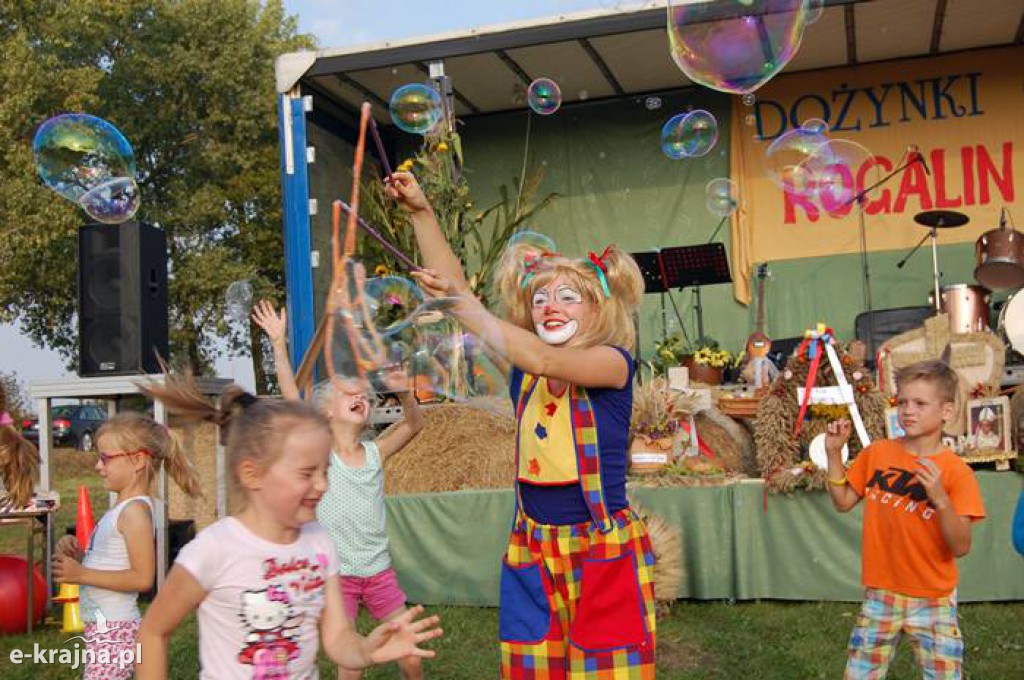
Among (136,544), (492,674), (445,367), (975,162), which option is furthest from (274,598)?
(975,162)

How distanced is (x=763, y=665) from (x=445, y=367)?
2.46 m

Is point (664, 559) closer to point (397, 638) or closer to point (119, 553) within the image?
point (119, 553)

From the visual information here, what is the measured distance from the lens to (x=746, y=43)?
19.0ft

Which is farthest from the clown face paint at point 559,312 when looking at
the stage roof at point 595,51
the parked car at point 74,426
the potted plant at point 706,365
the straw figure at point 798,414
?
the parked car at point 74,426

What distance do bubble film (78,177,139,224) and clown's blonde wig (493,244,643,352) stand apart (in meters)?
4.20

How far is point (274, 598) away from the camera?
2385 mm

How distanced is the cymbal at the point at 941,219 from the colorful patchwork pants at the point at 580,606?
26.4 ft

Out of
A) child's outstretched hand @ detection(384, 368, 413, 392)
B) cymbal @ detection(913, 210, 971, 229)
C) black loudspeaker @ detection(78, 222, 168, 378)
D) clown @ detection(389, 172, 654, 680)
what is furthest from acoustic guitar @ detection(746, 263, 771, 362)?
clown @ detection(389, 172, 654, 680)

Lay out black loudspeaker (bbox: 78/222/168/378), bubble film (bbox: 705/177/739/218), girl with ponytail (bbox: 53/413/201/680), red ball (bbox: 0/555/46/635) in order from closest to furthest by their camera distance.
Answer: girl with ponytail (bbox: 53/413/201/680)
red ball (bbox: 0/555/46/635)
black loudspeaker (bbox: 78/222/168/378)
bubble film (bbox: 705/177/739/218)

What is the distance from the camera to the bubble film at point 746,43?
18.8 ft

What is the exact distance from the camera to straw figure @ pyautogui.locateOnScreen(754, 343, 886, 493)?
21.0ft

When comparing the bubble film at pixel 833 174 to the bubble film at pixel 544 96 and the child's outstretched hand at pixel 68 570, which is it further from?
the child's outstretched hand at pixel 68 570

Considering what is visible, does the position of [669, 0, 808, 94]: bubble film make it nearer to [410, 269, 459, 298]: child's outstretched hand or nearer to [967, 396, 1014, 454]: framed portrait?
[967, 396, 1014, 454]: framed portrait

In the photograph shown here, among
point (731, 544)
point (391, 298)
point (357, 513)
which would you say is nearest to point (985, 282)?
point (731, 544)
